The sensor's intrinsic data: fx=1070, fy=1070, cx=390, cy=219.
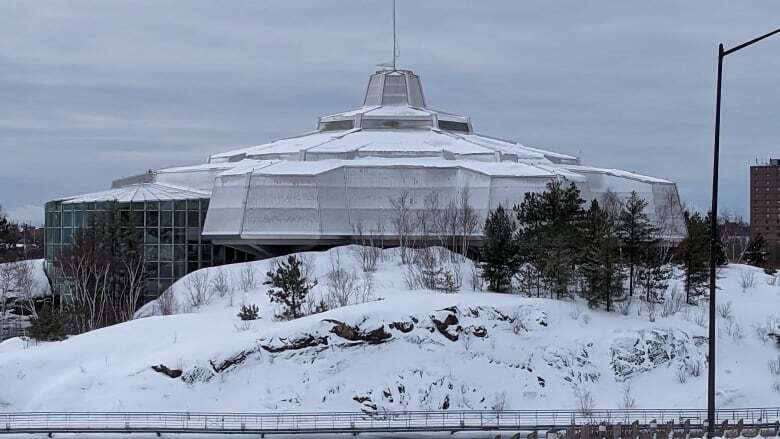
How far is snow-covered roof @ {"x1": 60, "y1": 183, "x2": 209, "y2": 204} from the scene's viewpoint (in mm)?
58188

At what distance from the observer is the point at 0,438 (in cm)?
3075

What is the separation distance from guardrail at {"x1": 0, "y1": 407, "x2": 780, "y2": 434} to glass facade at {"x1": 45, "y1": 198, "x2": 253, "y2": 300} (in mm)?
22848

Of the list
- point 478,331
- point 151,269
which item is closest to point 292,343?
point 478,331

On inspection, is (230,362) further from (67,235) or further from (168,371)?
(67,235)

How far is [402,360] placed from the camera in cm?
3809

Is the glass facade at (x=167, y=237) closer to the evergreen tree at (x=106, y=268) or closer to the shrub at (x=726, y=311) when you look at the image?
the evergreen tree at (x=106, y=268)

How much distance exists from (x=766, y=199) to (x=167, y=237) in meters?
120

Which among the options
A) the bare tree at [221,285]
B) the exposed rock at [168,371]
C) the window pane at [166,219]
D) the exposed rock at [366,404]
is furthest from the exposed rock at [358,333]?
the window pane at [166,219]

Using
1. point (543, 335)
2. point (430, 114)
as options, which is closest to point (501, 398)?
point (543, 335)

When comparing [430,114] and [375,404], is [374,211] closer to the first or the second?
[430,114]

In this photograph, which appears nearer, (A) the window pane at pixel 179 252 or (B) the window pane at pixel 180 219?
(A) the window pane at pixel 179 252

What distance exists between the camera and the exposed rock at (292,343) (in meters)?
37.8

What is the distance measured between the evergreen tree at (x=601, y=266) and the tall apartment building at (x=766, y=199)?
389 feet

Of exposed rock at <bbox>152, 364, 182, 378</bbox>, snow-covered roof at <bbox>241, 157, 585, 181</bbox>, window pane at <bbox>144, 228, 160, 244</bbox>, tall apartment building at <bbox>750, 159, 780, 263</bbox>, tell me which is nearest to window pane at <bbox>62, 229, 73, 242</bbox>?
window pane at <bbox>144, 228, 160, 244</bbox>
